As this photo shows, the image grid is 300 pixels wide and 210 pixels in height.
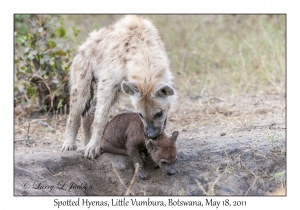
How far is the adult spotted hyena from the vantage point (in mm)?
5695

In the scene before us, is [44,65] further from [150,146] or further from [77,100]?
[150,146]

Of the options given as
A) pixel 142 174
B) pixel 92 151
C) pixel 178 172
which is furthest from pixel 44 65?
pixel 178 172

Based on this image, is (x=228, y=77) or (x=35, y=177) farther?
(x=228, y=77)

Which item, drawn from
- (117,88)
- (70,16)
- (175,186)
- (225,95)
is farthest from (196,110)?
(70,16)

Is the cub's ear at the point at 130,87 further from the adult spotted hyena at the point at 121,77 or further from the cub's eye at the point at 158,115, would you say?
the cub's eye at the point at 158,115

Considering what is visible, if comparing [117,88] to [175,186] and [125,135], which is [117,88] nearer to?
[125,135]

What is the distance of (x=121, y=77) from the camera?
6320 millimetres

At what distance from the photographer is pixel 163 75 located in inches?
235

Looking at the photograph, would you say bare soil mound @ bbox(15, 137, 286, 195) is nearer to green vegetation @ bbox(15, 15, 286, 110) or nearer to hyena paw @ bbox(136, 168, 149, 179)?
hyena paw @ bbox(136, 168, 149, 179)

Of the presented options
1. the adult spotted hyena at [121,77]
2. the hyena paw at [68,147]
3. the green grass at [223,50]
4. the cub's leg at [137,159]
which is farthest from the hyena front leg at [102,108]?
the green grass at [223,50]

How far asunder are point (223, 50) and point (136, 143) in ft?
20.8

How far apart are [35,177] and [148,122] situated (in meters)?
1.43

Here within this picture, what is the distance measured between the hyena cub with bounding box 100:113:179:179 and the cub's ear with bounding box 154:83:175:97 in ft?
1.49

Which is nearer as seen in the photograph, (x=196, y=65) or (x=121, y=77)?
(x=121, y=77)
